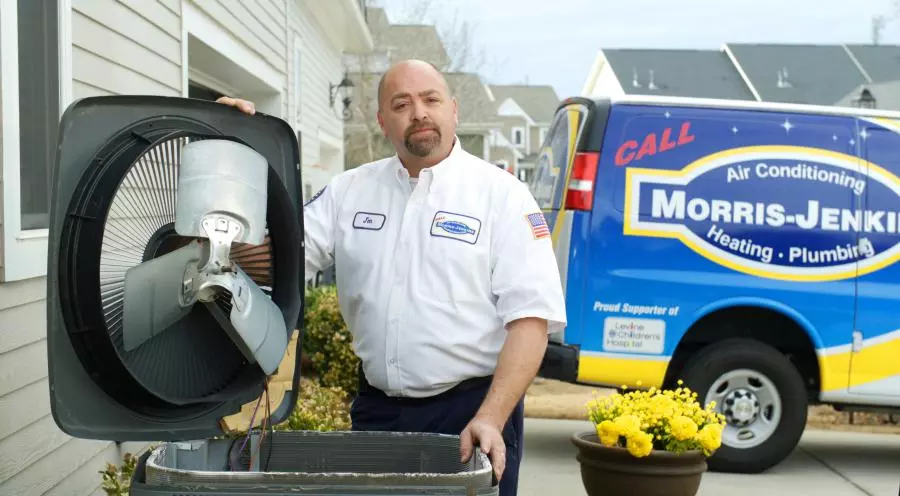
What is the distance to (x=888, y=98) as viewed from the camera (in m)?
27.0

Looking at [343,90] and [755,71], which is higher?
[755,71]

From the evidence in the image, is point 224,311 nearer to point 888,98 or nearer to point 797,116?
point 797,116

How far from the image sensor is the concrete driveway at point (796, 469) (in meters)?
7.23

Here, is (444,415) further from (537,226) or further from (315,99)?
(315,99)

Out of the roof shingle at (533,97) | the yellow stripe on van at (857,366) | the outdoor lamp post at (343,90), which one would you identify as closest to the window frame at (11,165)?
the yellow stripe on van at (857,366)

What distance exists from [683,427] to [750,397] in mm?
1833

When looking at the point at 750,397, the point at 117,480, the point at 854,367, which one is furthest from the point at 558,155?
the point at 117,480

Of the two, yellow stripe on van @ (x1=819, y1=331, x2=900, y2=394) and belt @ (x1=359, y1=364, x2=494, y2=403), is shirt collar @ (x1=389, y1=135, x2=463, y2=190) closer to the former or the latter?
belt @ (x1=359, y1=364, x2=494, y2=403)

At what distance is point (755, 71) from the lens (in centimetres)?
4609

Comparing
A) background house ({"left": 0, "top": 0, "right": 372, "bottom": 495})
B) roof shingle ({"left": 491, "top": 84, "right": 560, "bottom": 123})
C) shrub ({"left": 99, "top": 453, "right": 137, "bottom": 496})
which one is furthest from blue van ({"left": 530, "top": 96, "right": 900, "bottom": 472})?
roof shingle ({"left": 491, "top": 84, "right": 560, "bottom": 123})

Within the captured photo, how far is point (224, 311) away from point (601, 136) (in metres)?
5.39

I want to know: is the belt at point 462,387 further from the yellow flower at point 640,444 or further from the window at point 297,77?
the window at point 297,77

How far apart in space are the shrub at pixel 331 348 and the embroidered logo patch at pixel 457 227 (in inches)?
221

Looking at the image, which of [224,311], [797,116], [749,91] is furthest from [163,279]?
[749,91]
